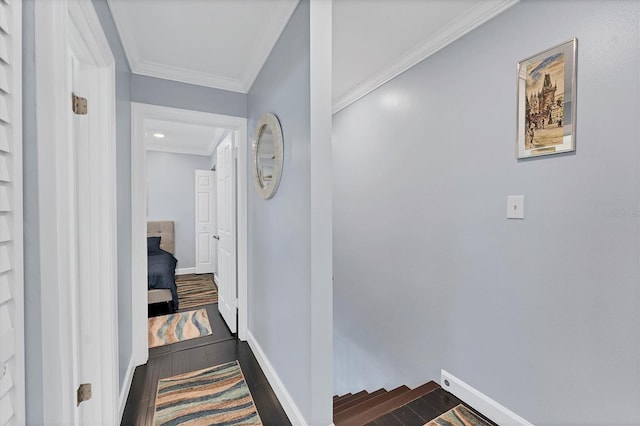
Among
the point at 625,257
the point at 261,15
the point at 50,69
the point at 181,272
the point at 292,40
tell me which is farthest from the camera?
the point at 181,272

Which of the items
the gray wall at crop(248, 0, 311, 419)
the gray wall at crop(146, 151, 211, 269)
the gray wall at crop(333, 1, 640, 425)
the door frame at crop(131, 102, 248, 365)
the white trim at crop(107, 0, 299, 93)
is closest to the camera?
the gray wall at crop(333, 1, 640, 425)

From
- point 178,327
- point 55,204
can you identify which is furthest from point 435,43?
point 178,327

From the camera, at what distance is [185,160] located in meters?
5.55

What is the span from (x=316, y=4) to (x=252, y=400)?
233 centimetres

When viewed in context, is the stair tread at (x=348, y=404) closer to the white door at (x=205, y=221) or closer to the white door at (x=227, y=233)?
the white door at (x=227, y=233)

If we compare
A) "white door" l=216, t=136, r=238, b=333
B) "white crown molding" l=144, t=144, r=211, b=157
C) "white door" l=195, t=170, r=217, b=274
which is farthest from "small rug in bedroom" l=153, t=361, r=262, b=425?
"white crown molding" l=144, t=144, r=211, b=157

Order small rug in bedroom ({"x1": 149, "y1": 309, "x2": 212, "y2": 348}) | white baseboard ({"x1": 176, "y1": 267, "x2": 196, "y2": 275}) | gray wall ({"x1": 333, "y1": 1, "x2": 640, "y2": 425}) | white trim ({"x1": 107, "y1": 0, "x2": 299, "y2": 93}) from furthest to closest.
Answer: white baseboard ({"x1": 176, "y1": 267, "x2": 196, "y2": 275}) → small rug in bedroom ({"x1": 149, "y1": 309, "x2": 212, "y2": 348}) → white trim ({"x1": 107, "y1": 0, "x2": 299, "y2": 93}) → gray wall ({"x1": 333, "y1": 1, "x2": 640, "y2": 425})

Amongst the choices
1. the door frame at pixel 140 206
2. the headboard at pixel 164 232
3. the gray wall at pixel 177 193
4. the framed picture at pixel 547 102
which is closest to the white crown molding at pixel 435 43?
the framed picture at pixel 547 102

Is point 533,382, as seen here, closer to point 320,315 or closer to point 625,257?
point 625,257

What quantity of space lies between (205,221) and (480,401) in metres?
5.16

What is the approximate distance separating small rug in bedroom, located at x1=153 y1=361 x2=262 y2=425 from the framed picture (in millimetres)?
2204

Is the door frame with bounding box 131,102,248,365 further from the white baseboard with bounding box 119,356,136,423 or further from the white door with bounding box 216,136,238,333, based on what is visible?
the white door with bounding box 216,136,238,333

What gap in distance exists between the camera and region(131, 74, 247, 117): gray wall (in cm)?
232

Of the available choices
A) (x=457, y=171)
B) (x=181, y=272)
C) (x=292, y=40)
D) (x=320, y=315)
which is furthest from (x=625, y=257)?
(x=181, y=272)
